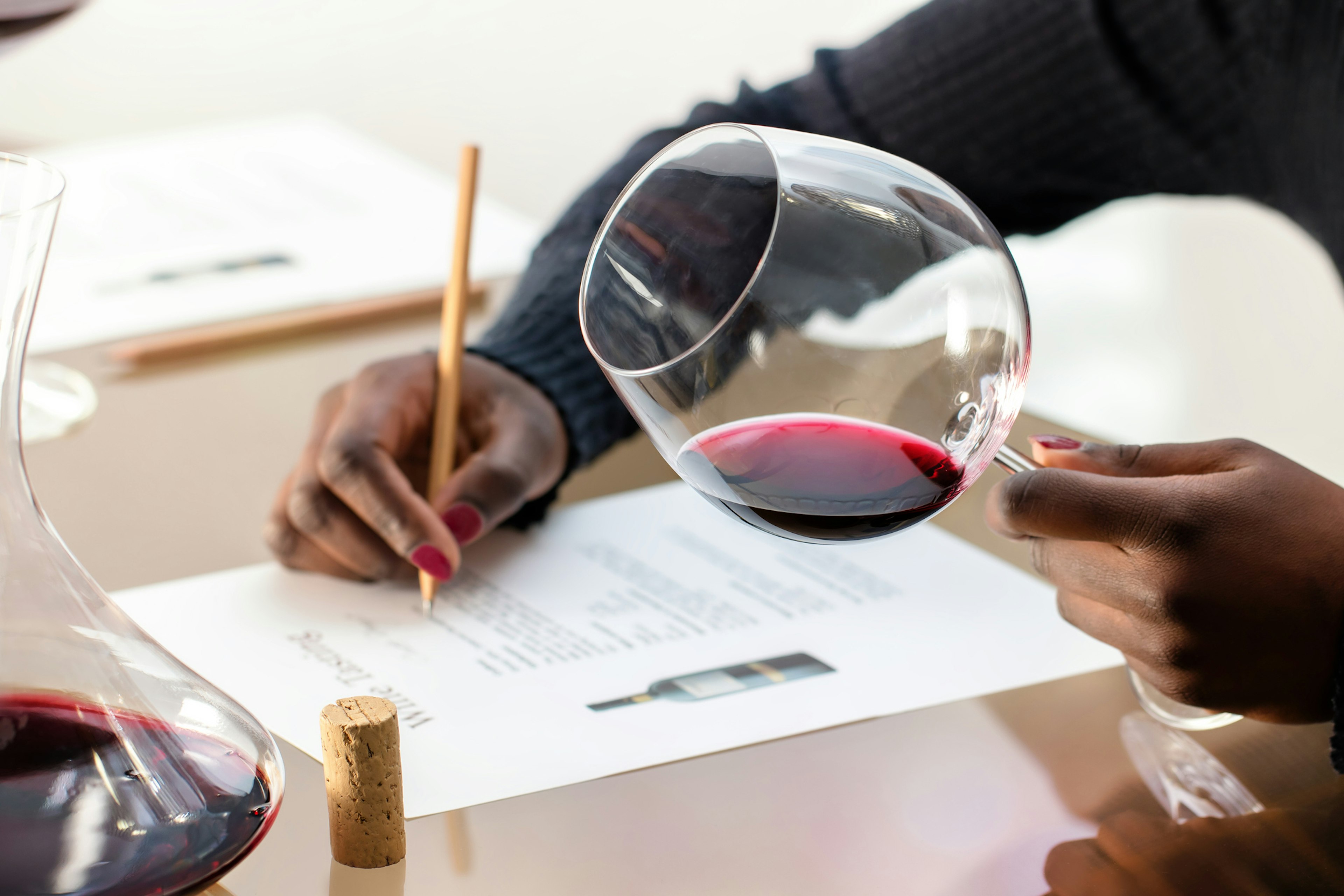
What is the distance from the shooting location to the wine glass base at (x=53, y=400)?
655 millimetres

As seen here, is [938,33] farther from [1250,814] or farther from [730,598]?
[1250,814]

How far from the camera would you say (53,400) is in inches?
27.0

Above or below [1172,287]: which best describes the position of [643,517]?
above

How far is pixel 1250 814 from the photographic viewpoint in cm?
40

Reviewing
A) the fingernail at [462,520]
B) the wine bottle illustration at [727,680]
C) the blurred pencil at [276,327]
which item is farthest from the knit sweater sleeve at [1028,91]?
the wine bottle illustration at [727,680]

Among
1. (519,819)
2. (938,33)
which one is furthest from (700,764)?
(938,33)

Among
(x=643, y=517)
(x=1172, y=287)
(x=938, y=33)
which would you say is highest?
(x=938, y=33)

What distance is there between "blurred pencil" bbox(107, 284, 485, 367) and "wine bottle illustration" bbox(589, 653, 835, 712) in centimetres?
40

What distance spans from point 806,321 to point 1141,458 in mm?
139

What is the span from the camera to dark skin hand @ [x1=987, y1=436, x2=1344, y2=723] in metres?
0.39

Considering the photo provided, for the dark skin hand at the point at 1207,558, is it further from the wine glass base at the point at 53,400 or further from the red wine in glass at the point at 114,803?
the wine glass base at the point at 53,400

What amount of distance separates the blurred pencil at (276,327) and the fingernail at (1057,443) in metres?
0.45

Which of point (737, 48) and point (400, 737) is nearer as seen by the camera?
point (400, 737)

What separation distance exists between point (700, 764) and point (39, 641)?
20 centimetres
